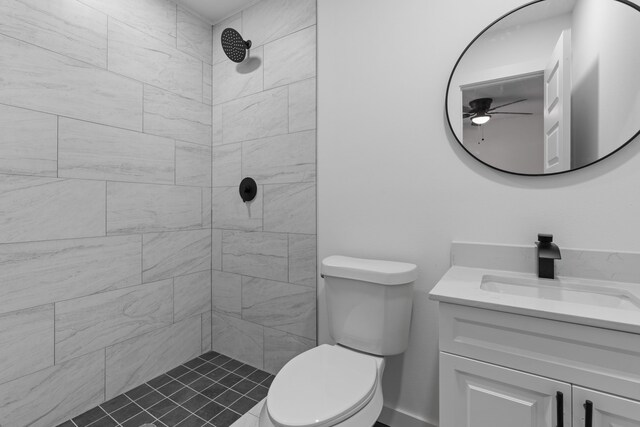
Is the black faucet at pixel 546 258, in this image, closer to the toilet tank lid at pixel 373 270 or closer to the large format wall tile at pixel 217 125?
the toilet tank lid at pixel 373 270

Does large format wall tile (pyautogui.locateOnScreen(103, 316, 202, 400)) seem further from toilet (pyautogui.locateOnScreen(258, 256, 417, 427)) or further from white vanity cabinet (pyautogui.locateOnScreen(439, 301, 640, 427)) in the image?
white vanity cabinet (pyautogui.locateOnScreen(439, 301, 640, 427))

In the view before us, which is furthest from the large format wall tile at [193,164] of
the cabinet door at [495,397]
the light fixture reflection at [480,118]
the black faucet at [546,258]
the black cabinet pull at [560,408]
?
the black cabinet pull at [560,408]

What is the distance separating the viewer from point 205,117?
88.4 inches

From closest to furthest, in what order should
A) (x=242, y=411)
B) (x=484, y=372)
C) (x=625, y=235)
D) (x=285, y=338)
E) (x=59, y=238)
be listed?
(x=484, y=372) → (x=625, y=235) → (x=59, y=238) → (x=242, y=411) → (x=285, y=338)

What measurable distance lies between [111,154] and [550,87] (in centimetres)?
213

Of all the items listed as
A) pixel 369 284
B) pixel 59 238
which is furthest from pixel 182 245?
pixel 369 284

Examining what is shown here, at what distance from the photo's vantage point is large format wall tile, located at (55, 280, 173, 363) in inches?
61.1

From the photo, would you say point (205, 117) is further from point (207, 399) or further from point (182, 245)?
point (207, 399)

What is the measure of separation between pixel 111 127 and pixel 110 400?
1.50 meters

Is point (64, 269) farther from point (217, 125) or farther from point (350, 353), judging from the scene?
point (350, 353)

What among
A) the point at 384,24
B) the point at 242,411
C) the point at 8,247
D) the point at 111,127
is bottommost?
the point at 242,411

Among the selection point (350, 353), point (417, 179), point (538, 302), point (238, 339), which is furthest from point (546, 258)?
point (238, 339)

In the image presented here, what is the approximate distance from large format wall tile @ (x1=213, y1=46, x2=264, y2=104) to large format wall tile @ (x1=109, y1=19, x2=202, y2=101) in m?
0.12

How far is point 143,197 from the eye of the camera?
6.14 feet
